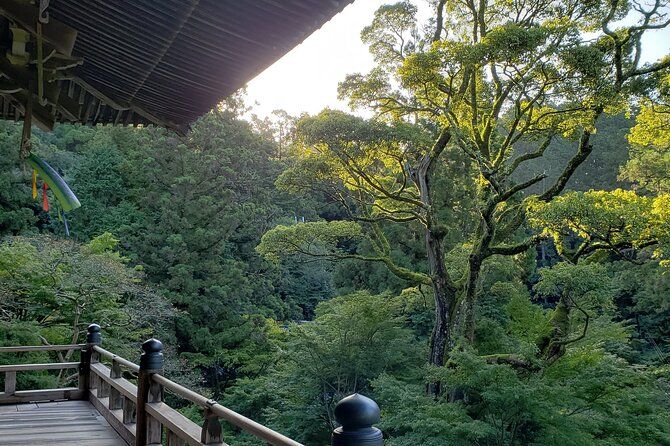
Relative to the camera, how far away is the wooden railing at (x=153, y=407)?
131cm

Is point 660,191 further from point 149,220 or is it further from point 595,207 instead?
point 149,220

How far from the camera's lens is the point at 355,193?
1371 centimetres

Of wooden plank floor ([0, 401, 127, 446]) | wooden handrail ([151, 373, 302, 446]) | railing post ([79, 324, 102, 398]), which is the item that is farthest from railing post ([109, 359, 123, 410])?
wooden handrail ([151, 373, 302, 446])

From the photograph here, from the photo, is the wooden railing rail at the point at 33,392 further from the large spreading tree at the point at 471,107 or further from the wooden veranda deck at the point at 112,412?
the large spreading tree at the point at 471,107

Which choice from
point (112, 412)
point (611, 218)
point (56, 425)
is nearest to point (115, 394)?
point (112, 412)

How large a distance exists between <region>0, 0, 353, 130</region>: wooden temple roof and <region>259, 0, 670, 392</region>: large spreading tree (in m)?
5.45

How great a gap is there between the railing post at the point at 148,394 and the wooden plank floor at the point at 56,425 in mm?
409

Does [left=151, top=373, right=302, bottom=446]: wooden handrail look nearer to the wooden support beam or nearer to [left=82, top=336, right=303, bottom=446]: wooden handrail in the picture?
[left=82, top=336, right=303, bottom=446]: wooden handrail

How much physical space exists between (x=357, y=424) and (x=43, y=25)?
2.14 metres

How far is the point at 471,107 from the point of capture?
10359 millimetres

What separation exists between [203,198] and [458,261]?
28.2 feet

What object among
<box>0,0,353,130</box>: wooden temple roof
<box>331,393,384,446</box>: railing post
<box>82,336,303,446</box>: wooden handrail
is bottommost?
<box>82,336,303,446</box>: wooden handrail

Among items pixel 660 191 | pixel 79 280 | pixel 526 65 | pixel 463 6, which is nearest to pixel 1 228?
pixel 79 280

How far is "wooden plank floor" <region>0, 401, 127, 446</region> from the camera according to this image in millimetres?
3461
